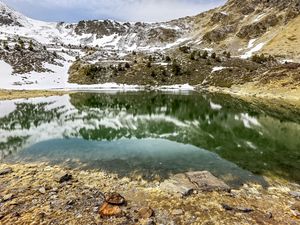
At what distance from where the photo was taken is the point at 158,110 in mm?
50344

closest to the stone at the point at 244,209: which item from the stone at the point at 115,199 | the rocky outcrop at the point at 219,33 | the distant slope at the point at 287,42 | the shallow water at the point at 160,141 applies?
the shallow water at the point at 160,141

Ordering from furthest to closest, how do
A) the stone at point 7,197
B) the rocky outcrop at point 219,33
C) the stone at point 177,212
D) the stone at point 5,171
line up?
the rocky outcrop at point 219,33, the stone at point 5,171, the stone at point 7,197, the stone at point 177,212

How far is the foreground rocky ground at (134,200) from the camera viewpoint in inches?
502

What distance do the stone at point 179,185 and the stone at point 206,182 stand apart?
1.11 feet

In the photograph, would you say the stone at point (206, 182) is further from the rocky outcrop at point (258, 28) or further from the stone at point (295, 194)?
the rocky outcrop at point (258, 28)

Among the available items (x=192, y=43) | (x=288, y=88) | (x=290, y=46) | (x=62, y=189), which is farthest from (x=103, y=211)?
(x=192, y=43)

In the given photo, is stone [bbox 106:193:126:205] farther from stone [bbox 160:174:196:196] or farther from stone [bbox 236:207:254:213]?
stone [bbox 236:207:254:213]

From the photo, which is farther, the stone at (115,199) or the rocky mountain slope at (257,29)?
the rocky mountain slope at (257,29)

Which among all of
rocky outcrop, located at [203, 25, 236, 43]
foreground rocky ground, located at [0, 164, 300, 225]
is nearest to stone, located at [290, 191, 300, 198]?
foreground rocky ground, located at [0, 164, 300, 225]

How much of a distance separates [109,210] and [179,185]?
4.52 m

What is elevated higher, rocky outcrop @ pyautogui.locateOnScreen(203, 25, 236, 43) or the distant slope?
rocky outcrop @ pyautogui.locateOnScreen(203, 25, 236, 43)

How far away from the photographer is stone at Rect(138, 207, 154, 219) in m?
12.9

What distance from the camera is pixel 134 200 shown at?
14.5m

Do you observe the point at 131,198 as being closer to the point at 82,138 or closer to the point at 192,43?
the point at 82,138
